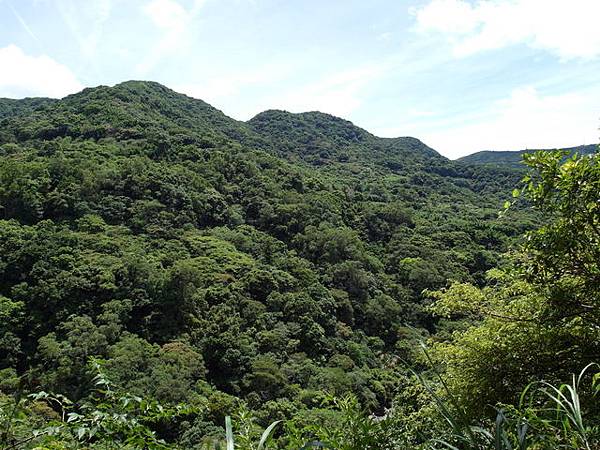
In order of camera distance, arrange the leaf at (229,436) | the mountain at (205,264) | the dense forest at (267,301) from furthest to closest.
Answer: the mountain at (205,264)
the dense forest at (267,301)
the leaf at (229,436)

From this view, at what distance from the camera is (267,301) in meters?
32.1

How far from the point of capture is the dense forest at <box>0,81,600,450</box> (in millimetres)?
1869

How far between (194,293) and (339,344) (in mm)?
11098

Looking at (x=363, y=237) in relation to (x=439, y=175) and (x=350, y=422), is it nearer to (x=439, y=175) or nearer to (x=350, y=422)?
(x=439, y=175)

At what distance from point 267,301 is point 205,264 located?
5771mm

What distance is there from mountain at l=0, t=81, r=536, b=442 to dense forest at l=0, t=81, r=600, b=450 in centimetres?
17

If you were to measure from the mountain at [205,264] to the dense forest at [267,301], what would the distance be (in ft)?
0.55

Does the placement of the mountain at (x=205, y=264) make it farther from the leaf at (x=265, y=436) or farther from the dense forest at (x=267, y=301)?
the leaf at (x=265, y=436)

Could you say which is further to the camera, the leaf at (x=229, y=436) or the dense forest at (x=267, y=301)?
the dense forest at (x=267, y=301)

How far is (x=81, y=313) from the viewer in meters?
25.5

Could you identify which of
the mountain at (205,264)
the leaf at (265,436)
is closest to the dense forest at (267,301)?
the leaf at (265,436)

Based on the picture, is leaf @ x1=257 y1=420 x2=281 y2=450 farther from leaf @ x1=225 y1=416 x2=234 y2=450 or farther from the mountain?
the mountain

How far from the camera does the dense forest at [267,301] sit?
1869mm

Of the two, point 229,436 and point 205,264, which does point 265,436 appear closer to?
point 229,436
